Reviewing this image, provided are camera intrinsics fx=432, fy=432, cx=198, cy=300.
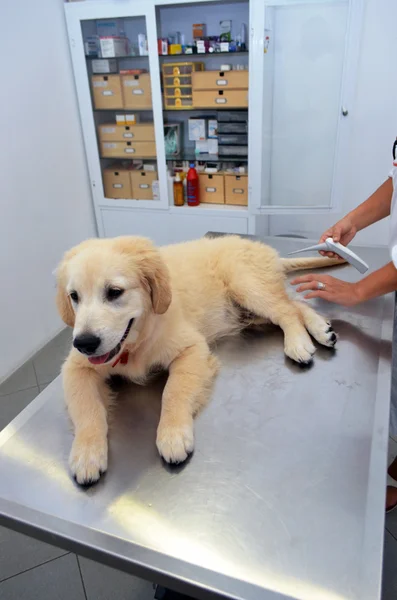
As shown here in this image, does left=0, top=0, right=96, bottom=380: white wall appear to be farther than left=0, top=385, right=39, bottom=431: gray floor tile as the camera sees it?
Yes

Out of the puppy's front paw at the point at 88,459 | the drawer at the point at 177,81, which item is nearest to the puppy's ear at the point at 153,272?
the puppy's front paw at the point at 88,459

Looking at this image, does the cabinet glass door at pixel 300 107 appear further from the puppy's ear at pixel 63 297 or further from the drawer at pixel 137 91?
the puppy's ear at pixel 63 297

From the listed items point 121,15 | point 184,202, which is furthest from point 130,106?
point 184,202

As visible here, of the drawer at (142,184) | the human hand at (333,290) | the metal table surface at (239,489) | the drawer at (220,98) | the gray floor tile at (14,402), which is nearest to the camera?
the metal table surface at (239,489)

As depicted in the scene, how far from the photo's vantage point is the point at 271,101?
11.9 ft

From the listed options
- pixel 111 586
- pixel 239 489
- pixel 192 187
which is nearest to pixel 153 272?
pixel 239 489

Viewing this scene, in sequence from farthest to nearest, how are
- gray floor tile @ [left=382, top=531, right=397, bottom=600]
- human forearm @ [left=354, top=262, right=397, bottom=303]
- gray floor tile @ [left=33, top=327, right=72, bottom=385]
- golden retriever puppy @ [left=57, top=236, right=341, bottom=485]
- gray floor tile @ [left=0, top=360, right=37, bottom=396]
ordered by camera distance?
gray floor tile @ [left=33, top=327, right=72, bottom=385], gray floor tile @ [left=0, top=360, right=37, bottom=396], gray floor tile @ [left=382, top=531, right=397, bottom=600], human forearm @ [left=354, top=262, right=397, bottom=303], golden retriever puppy @ [left=57, top=236, right=341, bottom=485]

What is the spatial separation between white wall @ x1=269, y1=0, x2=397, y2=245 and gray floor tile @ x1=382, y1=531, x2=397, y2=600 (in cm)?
288

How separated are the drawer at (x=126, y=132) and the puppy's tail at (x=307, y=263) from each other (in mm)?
2471

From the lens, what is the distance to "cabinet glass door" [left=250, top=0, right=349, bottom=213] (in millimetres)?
3268

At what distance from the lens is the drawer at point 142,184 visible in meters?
4.04

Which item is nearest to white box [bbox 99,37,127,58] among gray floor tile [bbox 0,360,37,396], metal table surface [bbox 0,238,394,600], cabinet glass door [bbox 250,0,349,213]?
cabinet glass door [bbox 250,0,349,213]

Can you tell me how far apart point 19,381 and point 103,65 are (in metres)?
2.82

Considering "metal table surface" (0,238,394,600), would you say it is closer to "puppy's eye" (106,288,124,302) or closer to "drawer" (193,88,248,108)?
"puppy's eye" (106,288,124,302)
